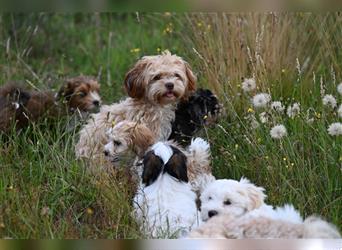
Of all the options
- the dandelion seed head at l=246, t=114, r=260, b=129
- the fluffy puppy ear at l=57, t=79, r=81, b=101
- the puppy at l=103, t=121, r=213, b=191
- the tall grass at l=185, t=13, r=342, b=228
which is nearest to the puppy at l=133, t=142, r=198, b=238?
the puppy at l=103, t=121, r=213, b=191

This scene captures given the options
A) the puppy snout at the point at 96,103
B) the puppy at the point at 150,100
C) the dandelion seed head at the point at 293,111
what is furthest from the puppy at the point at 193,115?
the puppy snout at the point at 96,103

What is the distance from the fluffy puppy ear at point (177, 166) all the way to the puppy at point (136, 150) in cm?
15

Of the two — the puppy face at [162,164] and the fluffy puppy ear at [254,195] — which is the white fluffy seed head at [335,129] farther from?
the puppy face at [162,164]

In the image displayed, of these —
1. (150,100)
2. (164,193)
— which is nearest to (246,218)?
(164,193)

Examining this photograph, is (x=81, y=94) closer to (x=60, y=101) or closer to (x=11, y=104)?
(x=60, y=101)

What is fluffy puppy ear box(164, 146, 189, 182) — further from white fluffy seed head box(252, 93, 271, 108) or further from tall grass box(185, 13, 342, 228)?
white fluffy seed head box(252, 93, 271, 108)

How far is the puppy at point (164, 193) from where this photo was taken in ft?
12.1

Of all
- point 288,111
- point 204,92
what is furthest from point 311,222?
point 204,92

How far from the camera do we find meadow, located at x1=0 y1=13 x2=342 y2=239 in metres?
3.79

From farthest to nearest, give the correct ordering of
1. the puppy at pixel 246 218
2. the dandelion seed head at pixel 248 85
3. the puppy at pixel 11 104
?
the puppy at pixel 11 104
the dandelion seed head at pixel 248 85
the puppy at pixel 246 218

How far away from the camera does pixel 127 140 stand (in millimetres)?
4008

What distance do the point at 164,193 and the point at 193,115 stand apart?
672 mm

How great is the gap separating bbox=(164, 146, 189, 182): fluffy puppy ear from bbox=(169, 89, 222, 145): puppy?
1.52 ft

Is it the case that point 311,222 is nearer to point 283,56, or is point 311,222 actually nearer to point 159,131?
point 159,131
